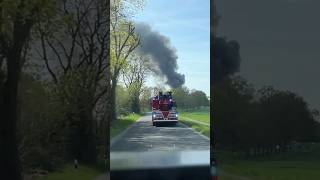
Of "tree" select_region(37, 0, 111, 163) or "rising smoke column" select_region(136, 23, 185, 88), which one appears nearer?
"tree" select_region(37, 0, 111, 163)

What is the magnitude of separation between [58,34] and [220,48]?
2.85 metres

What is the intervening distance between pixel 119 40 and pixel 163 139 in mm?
1921

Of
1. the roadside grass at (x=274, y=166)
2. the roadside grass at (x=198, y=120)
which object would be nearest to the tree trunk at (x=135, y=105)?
the roadside grass at (x=198, y=120)

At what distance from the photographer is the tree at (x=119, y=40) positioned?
1008 centimetres

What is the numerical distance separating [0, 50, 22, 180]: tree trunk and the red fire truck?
8.17 feet

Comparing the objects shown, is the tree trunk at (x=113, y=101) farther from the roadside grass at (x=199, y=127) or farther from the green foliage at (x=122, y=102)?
the roadside grass at (x=199, y=127)

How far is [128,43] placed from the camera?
33.6ft

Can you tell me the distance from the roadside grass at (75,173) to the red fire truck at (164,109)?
4.51ft

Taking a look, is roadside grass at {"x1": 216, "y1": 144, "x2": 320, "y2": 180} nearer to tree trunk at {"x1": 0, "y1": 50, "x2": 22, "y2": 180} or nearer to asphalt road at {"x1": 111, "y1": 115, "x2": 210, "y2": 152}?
asphalt road at {"x1": 111, "y1": 115, "x2": 210, "y2": 152}

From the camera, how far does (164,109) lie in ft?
34.1

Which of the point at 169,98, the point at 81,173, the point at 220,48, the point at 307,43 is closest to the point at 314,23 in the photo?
the point at 307,43

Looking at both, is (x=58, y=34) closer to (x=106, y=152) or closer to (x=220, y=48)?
(x=106, y=152)

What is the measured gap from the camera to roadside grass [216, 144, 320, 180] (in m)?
10.3

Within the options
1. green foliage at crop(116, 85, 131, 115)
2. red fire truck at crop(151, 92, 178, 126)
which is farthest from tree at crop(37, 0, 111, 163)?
red fire truck at crop(151, 92, 178, 126)
